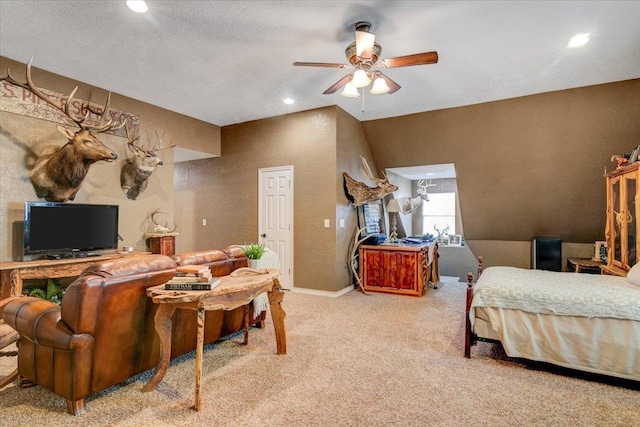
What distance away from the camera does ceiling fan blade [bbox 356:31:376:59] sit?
2572mm

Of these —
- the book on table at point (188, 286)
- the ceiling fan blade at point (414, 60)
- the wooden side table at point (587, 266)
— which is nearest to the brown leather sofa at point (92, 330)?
the book on table at point (188, 286)

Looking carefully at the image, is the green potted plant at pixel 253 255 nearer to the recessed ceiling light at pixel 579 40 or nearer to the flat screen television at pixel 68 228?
the flat screen television at pixel 68 228

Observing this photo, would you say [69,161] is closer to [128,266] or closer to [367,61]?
[128,266]

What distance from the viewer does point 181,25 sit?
2.90 m

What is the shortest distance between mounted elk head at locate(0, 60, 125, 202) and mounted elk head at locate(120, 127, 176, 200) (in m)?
0.62

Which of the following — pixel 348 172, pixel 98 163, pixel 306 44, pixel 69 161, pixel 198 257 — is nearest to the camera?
pixel 198 257

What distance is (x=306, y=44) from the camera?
3188 millimetres

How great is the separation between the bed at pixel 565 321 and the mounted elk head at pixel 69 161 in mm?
4146

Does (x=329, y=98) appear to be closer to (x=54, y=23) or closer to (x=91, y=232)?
(x=54, y=23)

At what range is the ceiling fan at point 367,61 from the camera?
2.62m

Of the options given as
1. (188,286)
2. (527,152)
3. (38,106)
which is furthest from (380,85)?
(38,106)

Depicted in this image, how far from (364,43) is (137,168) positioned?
345cm

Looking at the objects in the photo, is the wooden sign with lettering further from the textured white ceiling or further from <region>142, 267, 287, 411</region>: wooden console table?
<region>142, 267, 287, 411</region>: wooden console table

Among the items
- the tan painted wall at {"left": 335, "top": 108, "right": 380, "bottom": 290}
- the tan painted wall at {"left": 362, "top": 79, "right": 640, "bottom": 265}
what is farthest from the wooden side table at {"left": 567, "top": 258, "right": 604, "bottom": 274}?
the tan painted wall at {"left": 335, "top": 108, "right": 380, "bottom": 290}
